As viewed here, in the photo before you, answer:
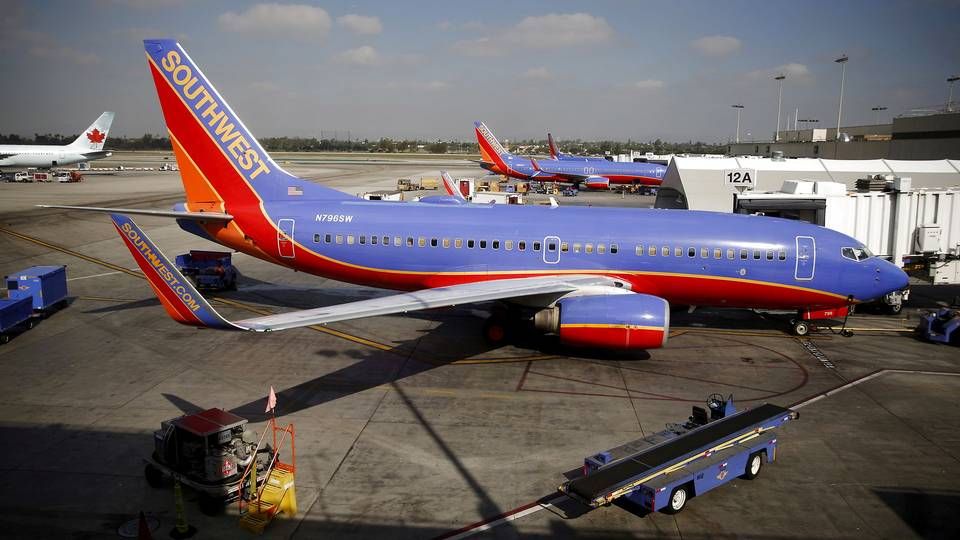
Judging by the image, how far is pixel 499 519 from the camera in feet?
39.3

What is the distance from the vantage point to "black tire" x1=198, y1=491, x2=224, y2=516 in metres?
11.9

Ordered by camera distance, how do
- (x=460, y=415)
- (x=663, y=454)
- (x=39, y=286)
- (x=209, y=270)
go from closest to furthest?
(x=663, y=454) < (x=460, y=415) < (x=39, y=286) < (x=209, y=270)

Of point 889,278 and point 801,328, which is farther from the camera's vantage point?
point 801,328

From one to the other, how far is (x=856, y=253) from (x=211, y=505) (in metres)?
21.9

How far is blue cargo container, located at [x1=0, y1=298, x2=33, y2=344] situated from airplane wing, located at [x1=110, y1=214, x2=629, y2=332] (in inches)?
409

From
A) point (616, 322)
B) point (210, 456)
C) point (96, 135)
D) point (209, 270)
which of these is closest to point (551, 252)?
point (616, 322)

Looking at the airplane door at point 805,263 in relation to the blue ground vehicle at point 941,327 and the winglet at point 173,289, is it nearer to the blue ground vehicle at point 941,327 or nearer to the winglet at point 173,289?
the blue ground vehicle at point 941,327

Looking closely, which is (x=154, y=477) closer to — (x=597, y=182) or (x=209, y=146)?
(x=209, y=146)

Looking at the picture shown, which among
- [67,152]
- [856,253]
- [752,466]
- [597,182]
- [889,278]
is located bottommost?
[752,466]

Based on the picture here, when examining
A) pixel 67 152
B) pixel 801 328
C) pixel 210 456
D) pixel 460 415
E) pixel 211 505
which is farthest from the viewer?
pixel 67 152

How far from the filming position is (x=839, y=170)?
3678 cm

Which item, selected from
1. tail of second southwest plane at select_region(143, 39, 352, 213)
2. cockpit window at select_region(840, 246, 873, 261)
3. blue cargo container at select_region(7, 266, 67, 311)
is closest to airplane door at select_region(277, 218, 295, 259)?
tail of second southwest plane at select_region(143, 39, 352, 213)

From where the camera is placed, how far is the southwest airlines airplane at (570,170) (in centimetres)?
8162

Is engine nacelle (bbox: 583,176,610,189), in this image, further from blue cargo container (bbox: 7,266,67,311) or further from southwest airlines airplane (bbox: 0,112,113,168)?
southwest airlines airplane (bbox: 0,112,113,168)
